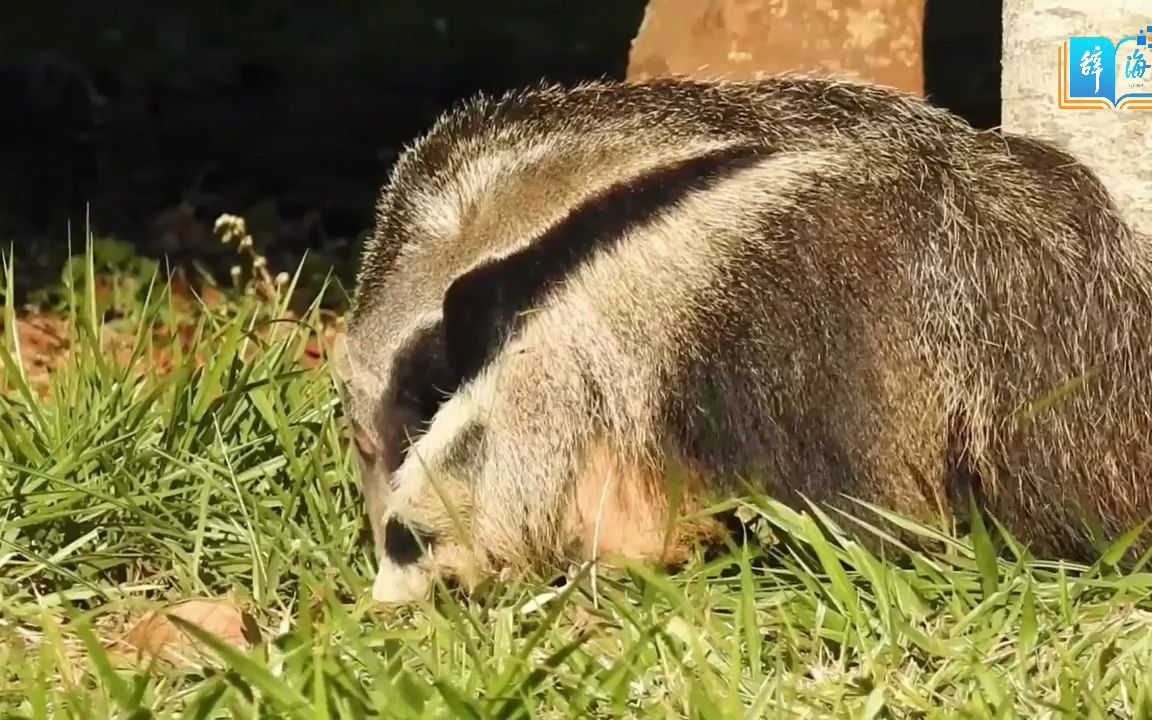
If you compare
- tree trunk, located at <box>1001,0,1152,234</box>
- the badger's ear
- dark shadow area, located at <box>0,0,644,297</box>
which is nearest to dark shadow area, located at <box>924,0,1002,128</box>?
dark shadow area, located at <box>0,0,644,297</box>

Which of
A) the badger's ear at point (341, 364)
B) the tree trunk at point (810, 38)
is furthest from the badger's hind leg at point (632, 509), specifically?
the tree trunk at point (810, 38)

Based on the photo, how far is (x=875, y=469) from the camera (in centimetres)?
372

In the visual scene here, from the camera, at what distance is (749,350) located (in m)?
3.72

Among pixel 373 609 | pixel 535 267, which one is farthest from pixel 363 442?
pixel 535 267

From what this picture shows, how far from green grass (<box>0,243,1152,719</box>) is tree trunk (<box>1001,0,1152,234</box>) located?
3.32 feet

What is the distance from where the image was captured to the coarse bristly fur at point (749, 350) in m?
3.70

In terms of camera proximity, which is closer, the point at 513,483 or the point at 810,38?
the point at 513,483

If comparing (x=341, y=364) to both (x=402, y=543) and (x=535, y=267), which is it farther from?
(x=535, y=267)

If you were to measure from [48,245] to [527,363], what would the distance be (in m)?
4.35

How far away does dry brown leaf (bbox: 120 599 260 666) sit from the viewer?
3.35 meters

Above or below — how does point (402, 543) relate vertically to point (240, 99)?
below

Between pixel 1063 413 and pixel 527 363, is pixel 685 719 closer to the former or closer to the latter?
pixel 527 363

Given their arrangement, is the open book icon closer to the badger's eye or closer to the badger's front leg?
the badger's front leg

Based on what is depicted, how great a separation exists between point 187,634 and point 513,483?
81cm
